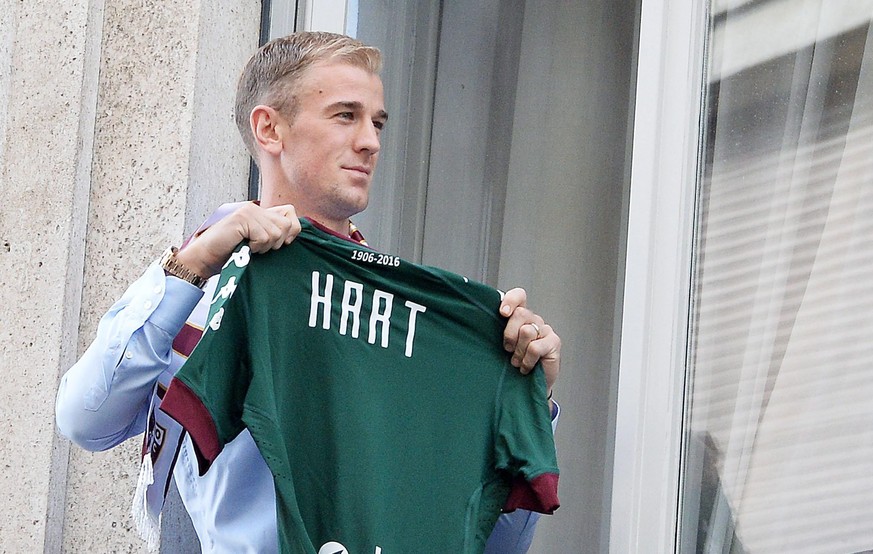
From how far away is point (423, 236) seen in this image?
2.86 metres

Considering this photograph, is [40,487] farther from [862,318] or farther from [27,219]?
[862,318]

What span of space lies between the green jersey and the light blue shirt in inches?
4.7

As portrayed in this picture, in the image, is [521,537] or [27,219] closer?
[521,537]

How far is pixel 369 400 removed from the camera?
6.07 feet

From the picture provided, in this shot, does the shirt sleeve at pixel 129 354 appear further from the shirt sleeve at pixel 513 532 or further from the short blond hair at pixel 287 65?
the shirt sleeve at pixel 513 532

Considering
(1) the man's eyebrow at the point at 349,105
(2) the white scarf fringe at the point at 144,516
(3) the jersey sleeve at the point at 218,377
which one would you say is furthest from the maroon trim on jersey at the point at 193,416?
(1) the man's eyebrow at the point at 349,105

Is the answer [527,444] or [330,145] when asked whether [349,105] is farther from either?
[527,444]

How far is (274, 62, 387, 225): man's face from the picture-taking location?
214 cm

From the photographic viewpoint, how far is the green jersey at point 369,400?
1.72 m

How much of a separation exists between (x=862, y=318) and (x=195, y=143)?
1.31 metres

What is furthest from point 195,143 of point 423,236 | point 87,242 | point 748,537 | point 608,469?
point 748,537

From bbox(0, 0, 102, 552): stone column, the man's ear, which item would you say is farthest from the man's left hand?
bbox(0, 0, 102, 552): stone column

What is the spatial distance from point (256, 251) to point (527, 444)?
1.60 ft

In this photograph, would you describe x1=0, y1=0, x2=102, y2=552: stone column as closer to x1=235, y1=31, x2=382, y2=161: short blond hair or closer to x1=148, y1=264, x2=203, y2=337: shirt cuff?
x1=235, y1=31, x2=382, y2=161: short blond hair
